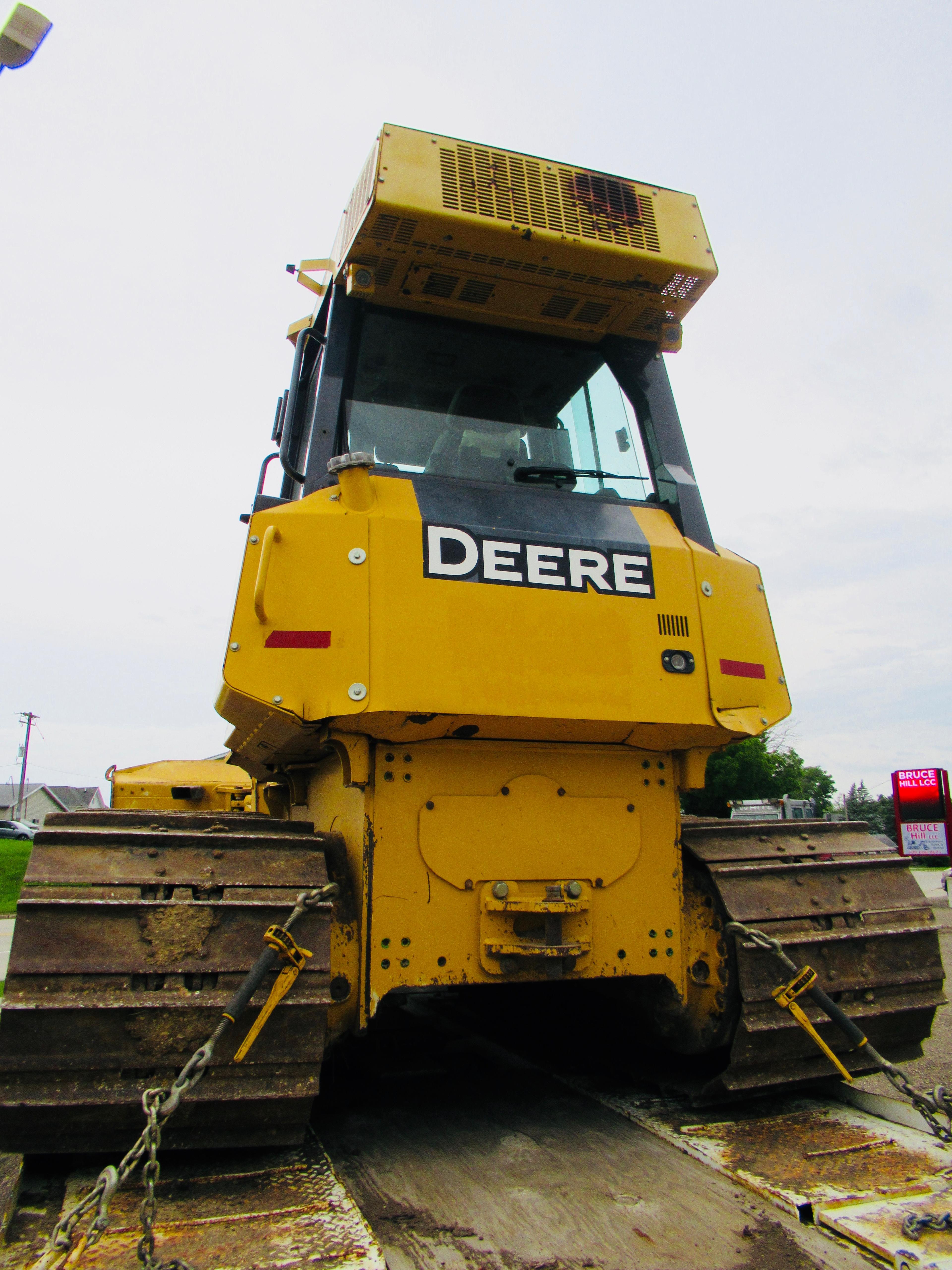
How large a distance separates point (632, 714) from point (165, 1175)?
2039 mm

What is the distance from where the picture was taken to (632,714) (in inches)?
129

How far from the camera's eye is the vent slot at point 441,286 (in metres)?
3.83

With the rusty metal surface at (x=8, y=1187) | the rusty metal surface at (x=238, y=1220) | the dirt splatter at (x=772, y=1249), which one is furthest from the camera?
the rusty metal surface at (x=8, y=1187)

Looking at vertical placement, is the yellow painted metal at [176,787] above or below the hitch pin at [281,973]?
above

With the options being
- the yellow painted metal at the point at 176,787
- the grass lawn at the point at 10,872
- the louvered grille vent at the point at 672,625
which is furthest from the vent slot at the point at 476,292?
the grass lawn at the point at 10,872

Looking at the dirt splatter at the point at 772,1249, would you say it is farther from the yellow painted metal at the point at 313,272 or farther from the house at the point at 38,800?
the house at the point at 38,800

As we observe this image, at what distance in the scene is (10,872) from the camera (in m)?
22.7

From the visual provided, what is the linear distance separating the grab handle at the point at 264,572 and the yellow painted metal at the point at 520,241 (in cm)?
132

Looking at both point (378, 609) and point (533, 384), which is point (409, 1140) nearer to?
point (378, 609)

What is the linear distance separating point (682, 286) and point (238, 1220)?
3792 millimetres

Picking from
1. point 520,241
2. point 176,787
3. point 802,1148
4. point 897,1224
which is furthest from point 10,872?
point 897,1224

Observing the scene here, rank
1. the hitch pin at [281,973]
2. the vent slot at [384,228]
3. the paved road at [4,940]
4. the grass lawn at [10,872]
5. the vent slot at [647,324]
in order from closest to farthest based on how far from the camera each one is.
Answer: the hitch pin at [281,973] → the vent slot at [384,228] → the vent slot at [647,324] → the paved road at [4,940] → the grass lawn at [10,872]

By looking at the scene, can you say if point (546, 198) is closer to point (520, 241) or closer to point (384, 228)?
point (520, 241)

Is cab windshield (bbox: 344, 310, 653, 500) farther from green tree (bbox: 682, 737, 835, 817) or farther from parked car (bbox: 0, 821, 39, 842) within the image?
parked car (bbox: 0, 821, 39, 842)
